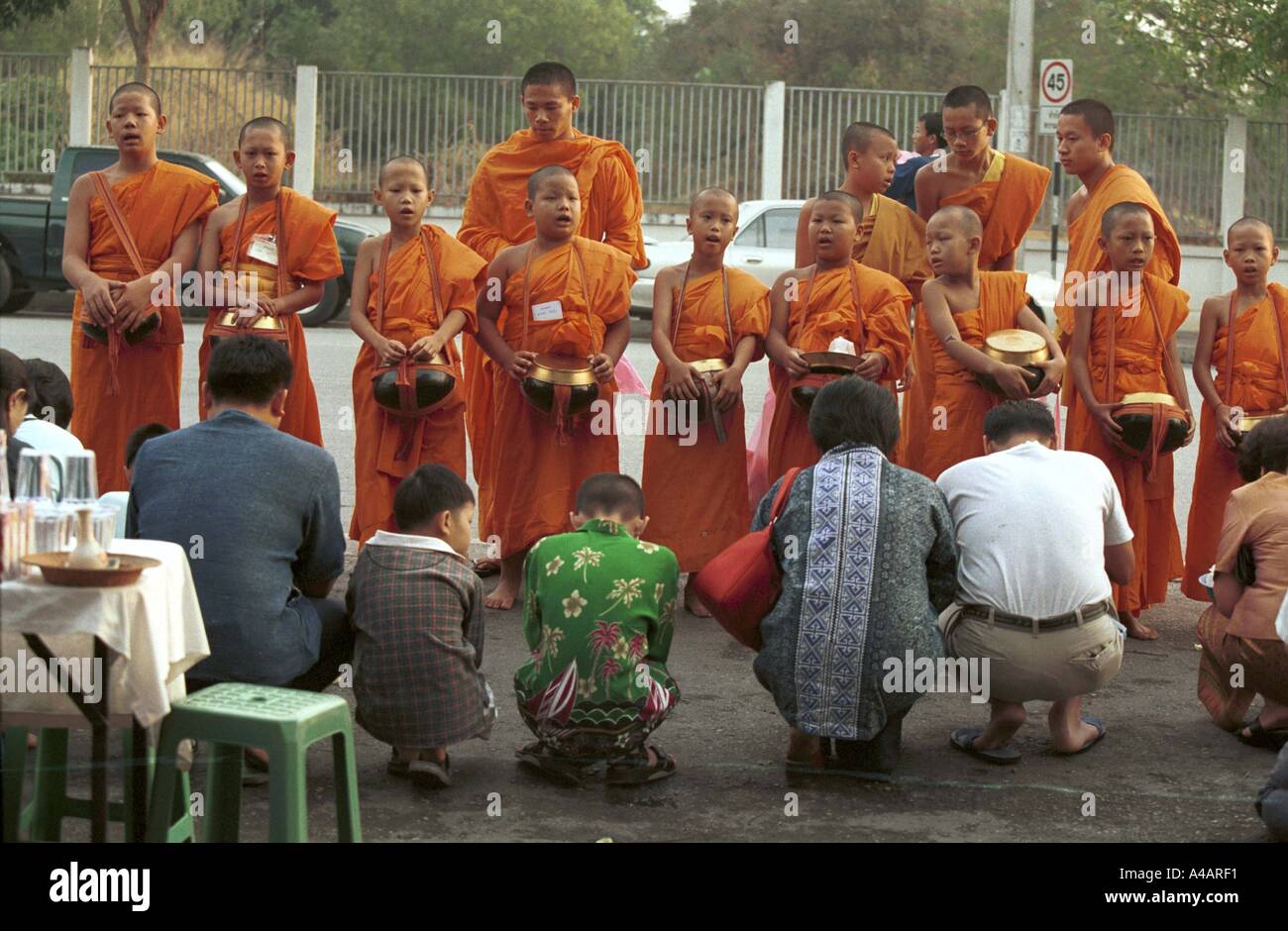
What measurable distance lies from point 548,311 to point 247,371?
2.21 meters

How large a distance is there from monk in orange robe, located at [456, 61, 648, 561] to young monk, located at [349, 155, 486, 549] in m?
0.56

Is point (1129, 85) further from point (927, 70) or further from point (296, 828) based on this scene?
point (296, 828)

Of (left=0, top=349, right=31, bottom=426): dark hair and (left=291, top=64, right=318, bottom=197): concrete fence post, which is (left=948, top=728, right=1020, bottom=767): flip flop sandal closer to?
(left=0, top=349, right=31, bottom=426): dark hair

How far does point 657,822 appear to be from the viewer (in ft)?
14.8

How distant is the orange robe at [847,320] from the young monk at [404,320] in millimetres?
1247

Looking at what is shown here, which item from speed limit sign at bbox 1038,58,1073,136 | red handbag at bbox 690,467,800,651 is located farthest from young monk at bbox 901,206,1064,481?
speed limit sign at bbox 1038,58,1073,136

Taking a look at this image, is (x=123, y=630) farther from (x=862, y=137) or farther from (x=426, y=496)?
(x=862, y=137)

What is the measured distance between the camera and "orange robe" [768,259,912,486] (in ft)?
22.1

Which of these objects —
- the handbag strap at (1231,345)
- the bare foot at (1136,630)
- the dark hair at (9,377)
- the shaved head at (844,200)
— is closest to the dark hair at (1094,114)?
the handbag strap at (1231,345)

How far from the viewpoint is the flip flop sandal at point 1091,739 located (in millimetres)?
5133

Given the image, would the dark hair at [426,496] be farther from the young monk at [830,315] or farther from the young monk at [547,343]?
the young monk at [830,315]

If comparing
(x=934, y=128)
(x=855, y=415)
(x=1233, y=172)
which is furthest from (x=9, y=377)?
(x=1233, y=172)

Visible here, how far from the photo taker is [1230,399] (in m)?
6.89

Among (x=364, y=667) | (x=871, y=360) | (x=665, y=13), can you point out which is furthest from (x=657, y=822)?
(x=665, y=13)
